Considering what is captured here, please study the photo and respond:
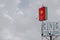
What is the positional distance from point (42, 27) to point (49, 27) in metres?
1.54

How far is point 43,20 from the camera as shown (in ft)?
256

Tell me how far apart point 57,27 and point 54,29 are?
766 mm

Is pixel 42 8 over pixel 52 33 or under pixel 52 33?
over

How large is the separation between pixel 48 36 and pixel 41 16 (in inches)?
175

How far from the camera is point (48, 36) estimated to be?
79.9 meters

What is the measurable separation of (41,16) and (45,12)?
1.35 m

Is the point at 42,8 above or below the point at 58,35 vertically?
above

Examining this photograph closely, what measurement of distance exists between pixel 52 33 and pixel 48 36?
1.46 meters

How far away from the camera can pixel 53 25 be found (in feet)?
260

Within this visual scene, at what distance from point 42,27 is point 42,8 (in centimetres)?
392

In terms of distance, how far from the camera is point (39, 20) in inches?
3105

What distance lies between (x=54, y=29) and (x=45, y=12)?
403 cm

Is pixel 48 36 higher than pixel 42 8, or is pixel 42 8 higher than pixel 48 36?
pixel 42 8

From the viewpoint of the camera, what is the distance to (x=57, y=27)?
7856 cm
